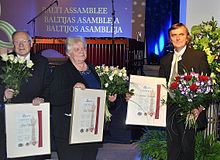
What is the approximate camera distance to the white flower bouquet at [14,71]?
338 cm

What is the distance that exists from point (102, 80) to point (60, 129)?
57 centimetres

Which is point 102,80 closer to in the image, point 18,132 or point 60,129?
point 60,129

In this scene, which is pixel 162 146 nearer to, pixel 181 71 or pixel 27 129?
pixel 181 71

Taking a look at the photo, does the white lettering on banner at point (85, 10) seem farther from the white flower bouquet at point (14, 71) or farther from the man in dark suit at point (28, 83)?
the white flower bouquet at point (14, 71)

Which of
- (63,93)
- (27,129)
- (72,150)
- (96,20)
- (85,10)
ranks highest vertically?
(85,10)

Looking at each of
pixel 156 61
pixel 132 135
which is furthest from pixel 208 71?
pixel 156 61

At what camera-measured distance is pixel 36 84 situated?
3598mm

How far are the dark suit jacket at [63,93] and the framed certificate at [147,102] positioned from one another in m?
0.63

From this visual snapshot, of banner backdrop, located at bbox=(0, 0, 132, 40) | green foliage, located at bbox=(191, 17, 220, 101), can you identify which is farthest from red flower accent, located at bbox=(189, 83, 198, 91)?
banner backdrop, located at bbox=(0, 0, 132, 40)

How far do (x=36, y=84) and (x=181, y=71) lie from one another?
124cm

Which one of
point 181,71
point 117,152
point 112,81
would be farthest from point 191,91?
point 117,152

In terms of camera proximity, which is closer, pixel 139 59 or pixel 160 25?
pixel 139 59

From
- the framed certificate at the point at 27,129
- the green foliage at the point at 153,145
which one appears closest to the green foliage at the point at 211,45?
the green foliage at the point at 153,145

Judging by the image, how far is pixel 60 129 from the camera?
3.59 m
